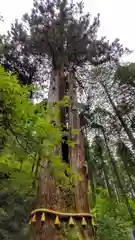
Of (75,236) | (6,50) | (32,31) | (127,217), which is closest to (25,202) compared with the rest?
(75,236)

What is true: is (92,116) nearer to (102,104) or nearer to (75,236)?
(102,104)

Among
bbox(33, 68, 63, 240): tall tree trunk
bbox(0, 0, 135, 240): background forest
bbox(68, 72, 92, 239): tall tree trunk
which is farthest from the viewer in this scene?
bbox(0, 0, 135, 240): background forest

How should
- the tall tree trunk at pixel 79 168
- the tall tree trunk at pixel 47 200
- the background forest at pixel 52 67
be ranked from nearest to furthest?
1. the tall tree trunk at pixel 47 200
2. the tall tree trunk at pixel 79 168
3. the background forest at pixel 52 67

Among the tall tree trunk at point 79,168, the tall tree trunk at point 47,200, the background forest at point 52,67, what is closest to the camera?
the tall tree trunk at point 47,200

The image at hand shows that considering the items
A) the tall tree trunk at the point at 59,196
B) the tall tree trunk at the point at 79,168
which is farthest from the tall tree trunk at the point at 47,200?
the tall tree trunk at the point at 79,168

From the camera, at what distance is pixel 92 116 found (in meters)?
9.46

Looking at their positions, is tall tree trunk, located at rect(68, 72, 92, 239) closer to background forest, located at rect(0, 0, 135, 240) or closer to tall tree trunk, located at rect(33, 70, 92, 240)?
tall tree trunk, located at rect(33, 70, 92, 240)

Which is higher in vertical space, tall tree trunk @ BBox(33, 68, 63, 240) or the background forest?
the background forest

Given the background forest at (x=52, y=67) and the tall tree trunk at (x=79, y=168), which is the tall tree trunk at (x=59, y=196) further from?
the background forest at (x=52, y=67)

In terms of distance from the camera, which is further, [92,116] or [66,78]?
[92,116]

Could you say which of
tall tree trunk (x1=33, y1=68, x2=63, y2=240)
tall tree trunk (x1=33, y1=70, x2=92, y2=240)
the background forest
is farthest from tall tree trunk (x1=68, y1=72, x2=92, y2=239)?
the background forest

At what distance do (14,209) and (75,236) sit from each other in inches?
145

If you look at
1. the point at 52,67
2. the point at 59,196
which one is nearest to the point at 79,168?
the point at 59,196

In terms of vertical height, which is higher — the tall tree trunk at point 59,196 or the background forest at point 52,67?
the background forest at point 52,67
